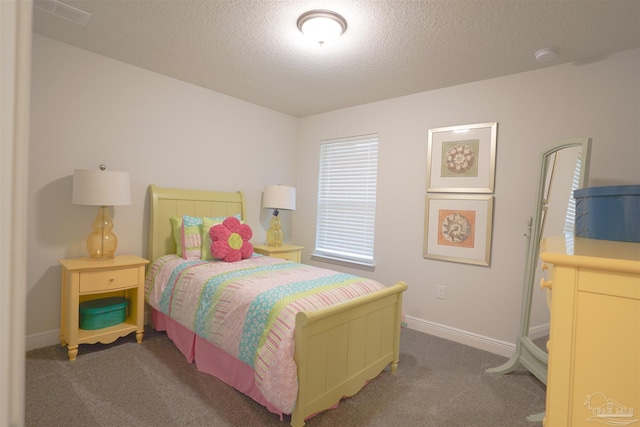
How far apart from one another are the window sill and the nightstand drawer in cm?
214

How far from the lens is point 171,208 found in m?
3.09

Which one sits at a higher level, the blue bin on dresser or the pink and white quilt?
the blue bin on dresser

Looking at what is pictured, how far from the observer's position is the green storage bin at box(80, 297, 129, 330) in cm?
247

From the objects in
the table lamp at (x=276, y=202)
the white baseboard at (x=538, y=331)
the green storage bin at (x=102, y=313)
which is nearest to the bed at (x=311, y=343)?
the green storage bin at (x=102, y=313)

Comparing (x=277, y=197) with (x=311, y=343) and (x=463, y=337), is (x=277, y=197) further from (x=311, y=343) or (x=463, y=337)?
(x=463, y=337)

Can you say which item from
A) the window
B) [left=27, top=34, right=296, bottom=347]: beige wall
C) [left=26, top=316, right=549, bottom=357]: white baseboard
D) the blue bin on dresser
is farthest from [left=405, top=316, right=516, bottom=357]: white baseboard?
[left=27, top=34, right=296, bottom=347]: beige wall

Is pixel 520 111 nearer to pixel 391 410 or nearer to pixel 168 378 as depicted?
pixel 391 410

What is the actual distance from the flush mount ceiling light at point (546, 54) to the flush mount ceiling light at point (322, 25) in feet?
4.68

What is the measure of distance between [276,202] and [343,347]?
2179 mm

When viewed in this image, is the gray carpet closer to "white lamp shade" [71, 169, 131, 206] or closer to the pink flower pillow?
the pink flower pillow

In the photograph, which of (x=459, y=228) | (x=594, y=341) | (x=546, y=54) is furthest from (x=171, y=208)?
(x=546, y=54)

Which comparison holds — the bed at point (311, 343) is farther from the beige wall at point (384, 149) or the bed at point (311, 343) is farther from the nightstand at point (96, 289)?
the beige wall at point (384, 149)

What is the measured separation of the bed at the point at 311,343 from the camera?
1.68m

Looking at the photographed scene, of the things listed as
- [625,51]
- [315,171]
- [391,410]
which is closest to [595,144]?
[625,51]
